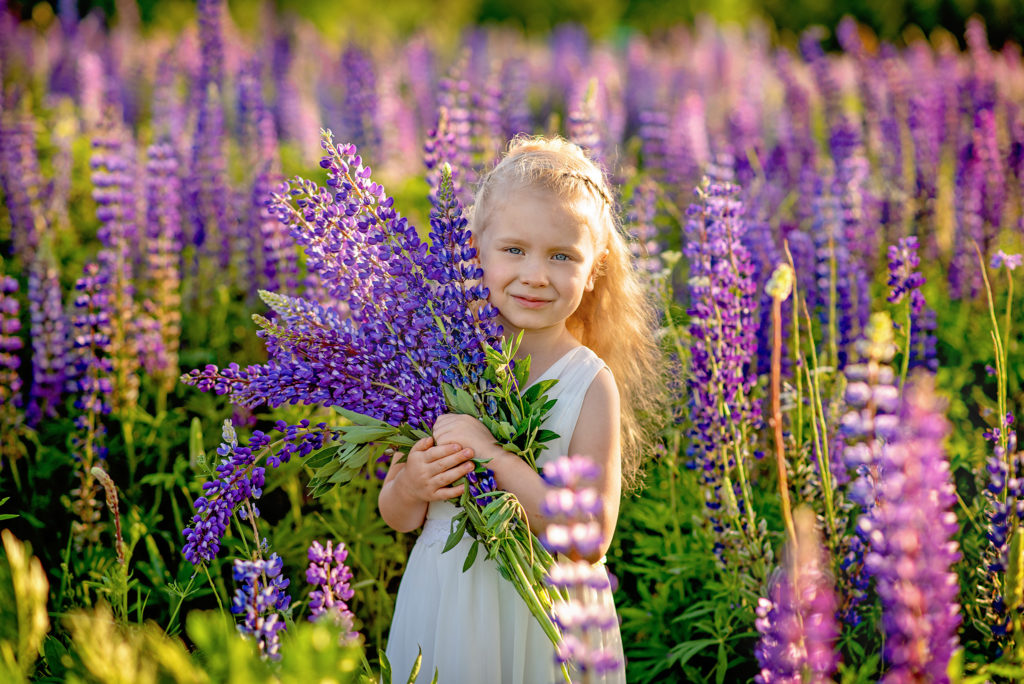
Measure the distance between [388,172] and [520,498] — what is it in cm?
421

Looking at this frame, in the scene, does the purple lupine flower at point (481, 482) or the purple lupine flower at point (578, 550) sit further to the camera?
the purple lupine flower at point (481, 482)

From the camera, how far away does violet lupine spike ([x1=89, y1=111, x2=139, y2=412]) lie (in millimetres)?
3215

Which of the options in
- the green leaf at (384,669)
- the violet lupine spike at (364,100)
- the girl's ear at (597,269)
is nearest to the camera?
the green leaf at (384,669)

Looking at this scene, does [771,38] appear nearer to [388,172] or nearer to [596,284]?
[388,172]

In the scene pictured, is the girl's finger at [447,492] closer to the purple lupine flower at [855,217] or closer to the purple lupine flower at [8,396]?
the purple lupine flower at [8,396]

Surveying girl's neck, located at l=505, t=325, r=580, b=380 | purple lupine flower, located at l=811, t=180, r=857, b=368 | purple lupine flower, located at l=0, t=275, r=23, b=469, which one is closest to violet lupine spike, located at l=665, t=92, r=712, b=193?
purple lupine flower, located at l=811, t=180, r=857, b=368

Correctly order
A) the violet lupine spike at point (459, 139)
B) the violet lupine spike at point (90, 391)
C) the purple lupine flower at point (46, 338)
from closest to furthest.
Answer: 1. the violet lupine spike at point (90, 391)
2. the purple lupine flower at point (46, 338)
3. the violet lupine spike at point (459, 139)

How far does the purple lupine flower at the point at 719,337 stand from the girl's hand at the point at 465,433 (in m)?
0.84

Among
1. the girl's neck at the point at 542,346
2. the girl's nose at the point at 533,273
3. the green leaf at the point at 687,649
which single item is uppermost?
the girl's nose at the point at 533,273

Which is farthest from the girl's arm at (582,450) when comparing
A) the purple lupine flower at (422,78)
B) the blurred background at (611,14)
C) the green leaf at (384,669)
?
the blurred background at (611,14)

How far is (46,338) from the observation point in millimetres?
3238

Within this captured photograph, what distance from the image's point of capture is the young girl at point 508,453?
202cm

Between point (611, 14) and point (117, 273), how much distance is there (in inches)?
A: 766

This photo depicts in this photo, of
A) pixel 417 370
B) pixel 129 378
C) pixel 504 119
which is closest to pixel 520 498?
pixel 417 370
